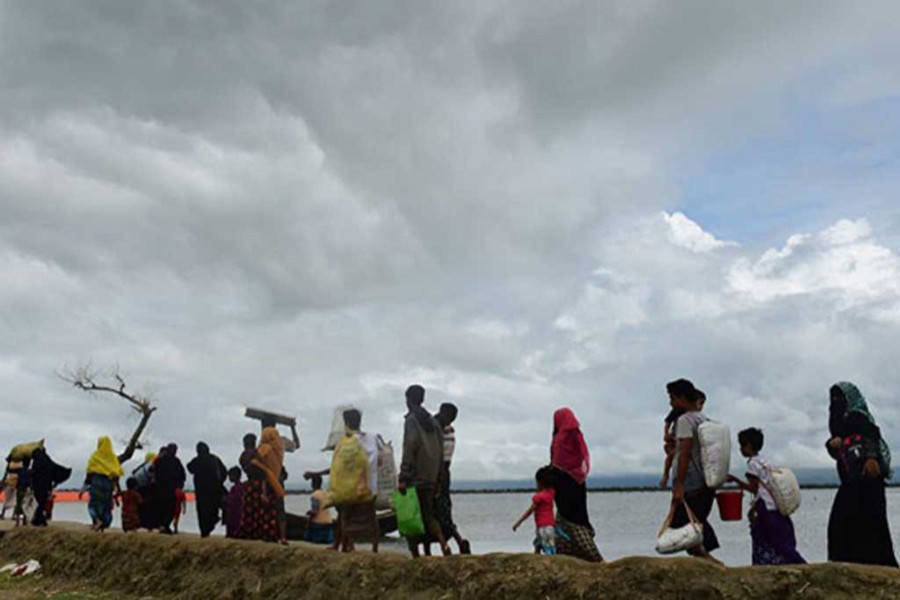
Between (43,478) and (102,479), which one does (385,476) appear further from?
(43,478)

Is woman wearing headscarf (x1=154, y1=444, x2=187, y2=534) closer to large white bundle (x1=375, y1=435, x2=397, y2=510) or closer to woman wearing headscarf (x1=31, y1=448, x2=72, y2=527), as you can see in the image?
woman wearing headscarf (x1=31, y1=448, x2=72, y2=527)

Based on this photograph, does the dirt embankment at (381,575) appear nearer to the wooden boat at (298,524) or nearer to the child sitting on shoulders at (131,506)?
the child sitting on shoulders at (131,506)

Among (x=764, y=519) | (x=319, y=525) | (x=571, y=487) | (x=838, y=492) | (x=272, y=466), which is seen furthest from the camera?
(x=319, y=525)

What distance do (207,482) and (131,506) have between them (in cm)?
305

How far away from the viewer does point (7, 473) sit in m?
20.0

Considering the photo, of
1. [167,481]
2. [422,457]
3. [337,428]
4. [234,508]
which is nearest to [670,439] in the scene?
[422,457]

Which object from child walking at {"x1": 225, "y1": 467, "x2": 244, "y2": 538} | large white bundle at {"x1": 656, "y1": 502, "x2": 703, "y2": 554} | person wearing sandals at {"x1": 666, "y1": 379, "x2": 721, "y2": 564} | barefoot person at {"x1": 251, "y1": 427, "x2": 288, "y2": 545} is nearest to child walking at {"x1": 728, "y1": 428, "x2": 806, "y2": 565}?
person wearing sandals at {"x1": 666, "y1": 379, "x2": 721, "y2": 564}

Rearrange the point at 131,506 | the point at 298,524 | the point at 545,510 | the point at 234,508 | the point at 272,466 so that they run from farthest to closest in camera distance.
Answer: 1. the point at 298,524
2. the point at 131,506
3. the point at 234,508
4. the point at 272,466
5. the point at 545,510

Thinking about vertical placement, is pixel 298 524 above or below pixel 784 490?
below

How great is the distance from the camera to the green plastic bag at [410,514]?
10.1 meters

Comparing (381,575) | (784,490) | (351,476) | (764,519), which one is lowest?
(381,575)

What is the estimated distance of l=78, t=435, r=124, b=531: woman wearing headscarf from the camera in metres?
16.8

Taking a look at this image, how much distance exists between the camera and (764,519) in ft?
27.3

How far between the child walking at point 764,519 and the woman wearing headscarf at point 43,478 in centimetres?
1442
